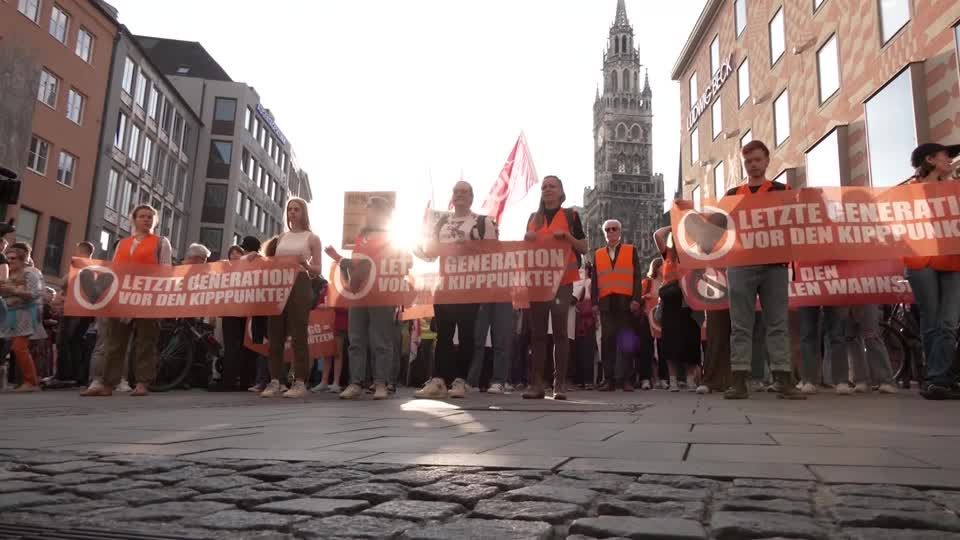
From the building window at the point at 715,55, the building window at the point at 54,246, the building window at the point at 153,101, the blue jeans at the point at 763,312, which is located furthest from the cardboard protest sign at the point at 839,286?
the building window at the point at 153,101

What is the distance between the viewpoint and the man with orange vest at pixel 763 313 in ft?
20.8

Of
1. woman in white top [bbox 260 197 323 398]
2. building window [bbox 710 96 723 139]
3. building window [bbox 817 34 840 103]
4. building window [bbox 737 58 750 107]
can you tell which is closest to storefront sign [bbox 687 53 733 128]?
building window [bbox 710 96 723 139]

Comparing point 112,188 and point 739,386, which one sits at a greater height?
point 112,188

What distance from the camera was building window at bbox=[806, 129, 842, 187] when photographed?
20672 mm

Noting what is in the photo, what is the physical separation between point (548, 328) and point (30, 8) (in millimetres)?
27639

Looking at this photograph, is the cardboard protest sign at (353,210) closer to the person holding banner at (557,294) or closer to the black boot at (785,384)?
the person holding banner at (557,294)

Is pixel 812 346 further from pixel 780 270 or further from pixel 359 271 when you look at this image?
pixel 359 271

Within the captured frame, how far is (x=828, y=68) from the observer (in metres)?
21.9

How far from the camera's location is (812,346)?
784cm

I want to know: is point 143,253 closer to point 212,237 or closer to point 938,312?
point 938,312

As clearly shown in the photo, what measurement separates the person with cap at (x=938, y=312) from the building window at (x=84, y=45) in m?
33.3

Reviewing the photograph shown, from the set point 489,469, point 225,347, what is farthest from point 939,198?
point 225,347

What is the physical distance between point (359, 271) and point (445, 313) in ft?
3.25

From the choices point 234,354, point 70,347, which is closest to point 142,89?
point 70,347
